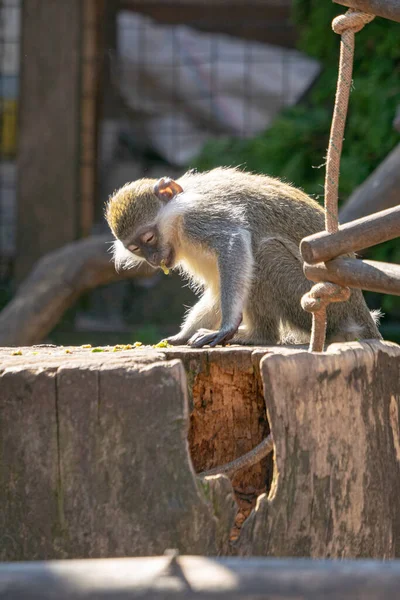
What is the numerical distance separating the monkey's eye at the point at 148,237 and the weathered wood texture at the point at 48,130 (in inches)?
155

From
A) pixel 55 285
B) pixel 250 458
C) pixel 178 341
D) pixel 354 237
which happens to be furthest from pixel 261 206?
pixel 55 285

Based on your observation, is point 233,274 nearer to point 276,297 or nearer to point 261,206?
point 276,297

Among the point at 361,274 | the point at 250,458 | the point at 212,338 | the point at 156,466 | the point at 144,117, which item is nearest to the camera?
the point at 156,466

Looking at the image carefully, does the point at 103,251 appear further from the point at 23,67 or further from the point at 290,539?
the point at 290,539

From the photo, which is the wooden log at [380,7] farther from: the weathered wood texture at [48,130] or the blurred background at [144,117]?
the weathered wood texture at [48,130]

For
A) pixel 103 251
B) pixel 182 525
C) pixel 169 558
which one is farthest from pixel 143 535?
pixel 103 251

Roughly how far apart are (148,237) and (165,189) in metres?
0.24

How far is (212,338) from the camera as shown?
358cm

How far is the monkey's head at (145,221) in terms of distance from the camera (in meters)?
4.21

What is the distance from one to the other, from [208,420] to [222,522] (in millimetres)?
564

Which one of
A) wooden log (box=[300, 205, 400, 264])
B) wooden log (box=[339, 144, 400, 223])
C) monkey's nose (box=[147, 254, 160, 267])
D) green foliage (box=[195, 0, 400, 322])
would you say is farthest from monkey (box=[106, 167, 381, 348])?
green foliage (box=[195, 0, 400, 322])

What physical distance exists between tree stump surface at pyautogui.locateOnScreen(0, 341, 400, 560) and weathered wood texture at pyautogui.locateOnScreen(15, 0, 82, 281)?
5296mm

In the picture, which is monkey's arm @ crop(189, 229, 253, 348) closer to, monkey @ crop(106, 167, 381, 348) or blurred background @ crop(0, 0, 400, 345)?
monkey @ crop(106, 167, 381, 348)

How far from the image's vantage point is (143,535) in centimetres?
265
